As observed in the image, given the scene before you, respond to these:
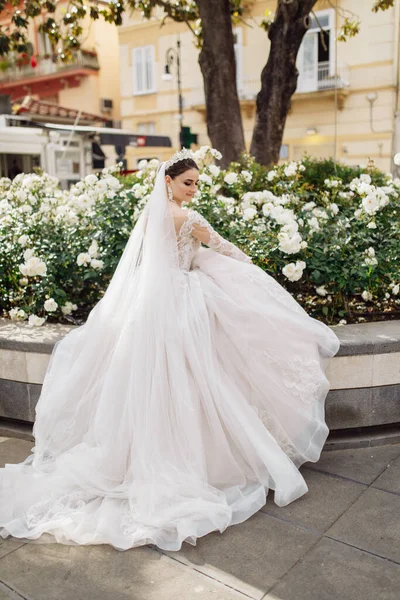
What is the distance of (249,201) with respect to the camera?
4910mm

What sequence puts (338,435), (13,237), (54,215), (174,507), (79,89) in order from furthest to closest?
(79,89), (54,215), (13,237), (338,435), (174,507)

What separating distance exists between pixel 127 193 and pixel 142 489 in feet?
9.54

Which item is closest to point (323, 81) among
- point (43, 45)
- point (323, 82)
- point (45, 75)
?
point (323, 82)

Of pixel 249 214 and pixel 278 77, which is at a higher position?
pixel 278 77

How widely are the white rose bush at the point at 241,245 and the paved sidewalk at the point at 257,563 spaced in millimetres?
1695

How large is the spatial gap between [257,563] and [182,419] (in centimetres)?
79

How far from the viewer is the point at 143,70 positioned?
24156mm

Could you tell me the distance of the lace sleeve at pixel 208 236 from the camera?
133 inches

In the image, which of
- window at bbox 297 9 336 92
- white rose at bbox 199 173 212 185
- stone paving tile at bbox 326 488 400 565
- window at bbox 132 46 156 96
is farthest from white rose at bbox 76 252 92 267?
window at bbox 132 46 156 96

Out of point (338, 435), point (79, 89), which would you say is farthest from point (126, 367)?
point (79, 89)

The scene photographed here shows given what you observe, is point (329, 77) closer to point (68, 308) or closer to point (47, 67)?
point (47, 67)

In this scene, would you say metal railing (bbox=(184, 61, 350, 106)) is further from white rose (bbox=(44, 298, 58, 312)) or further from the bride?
the bride

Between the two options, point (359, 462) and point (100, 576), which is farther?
point (359, 462)

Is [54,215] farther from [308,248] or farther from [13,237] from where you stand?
[308,248]
